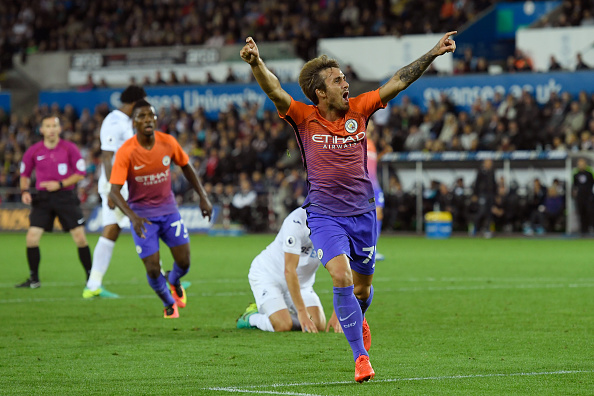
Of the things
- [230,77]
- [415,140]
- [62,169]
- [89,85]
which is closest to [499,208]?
[415,140]

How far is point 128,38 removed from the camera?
41688mm

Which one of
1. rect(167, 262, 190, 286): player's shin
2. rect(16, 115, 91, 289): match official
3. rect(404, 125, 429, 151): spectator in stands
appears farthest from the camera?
rect(404, 125, 429, 151): spectator in stands

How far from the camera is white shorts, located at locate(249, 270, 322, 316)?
1002 cm

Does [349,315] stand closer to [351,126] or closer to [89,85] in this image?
[351,126]

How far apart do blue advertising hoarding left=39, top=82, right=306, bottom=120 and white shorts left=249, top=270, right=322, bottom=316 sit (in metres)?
22.9

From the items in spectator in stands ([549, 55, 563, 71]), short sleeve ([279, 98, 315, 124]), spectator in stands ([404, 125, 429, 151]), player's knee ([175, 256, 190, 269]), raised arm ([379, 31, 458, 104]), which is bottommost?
player's knee ([175, 256, 190, 269])

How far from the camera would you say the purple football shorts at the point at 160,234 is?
10.9 meters

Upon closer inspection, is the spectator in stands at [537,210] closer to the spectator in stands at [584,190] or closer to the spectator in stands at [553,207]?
the spectator in stands at [553,207]

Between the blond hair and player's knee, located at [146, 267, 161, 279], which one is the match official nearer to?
player's knee, located at [146, 267, 161, 279]

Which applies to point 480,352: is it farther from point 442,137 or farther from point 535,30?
point 535,30

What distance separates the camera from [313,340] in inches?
364

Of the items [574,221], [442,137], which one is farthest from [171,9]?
[574,221]

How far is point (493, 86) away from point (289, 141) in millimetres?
6719

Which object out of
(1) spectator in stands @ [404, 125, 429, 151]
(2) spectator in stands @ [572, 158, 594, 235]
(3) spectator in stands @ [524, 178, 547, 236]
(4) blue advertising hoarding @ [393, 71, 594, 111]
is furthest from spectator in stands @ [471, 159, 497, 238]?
(4) blue advertising hoarding @ [393, 71, 594, 111]
